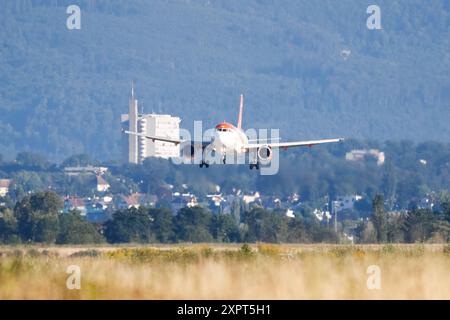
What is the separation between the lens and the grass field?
43.1 m

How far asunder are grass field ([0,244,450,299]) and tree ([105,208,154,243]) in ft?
146

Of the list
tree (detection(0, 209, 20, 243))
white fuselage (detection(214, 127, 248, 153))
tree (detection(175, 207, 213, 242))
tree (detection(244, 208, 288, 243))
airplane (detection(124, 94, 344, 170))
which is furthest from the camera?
tree (detection(175, 207, 213, 242))

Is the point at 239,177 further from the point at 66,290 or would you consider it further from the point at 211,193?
the point at 66,290

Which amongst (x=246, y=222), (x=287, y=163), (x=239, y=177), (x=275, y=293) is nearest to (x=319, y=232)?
(x=246, y=222)

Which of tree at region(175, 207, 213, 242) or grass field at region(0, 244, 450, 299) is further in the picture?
tree at region(175, 207, 213, 242)

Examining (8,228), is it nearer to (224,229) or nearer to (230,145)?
(224,229)

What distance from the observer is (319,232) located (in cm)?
9819

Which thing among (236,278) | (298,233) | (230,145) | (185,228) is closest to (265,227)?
(185,228)

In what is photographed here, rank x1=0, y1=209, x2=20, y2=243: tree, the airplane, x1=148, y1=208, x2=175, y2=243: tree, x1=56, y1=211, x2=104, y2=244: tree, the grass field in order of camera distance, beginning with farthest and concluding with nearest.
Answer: x1=148, y1=208, x2=175, y2=243: tree, x1=0, y1=209, x2=20, y2=243: tree, x1=56, y1=211, x2=104, y2=244: tree, the airplane, the grass field

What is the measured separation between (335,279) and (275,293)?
2.65 meters

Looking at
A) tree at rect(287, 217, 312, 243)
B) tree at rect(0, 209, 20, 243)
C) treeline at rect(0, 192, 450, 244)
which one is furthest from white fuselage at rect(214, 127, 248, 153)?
tree at rect(0, 209, 20, 243)

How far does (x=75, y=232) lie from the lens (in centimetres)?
9250

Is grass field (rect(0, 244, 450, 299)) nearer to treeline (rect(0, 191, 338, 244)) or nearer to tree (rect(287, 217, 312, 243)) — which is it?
tree (rect(287, 217, 312, 243))

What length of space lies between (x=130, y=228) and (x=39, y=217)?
6881mm
